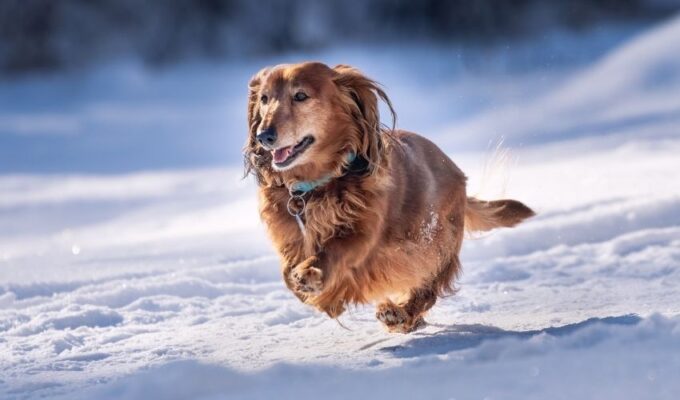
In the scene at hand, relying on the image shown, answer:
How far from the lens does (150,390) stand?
2520 mm

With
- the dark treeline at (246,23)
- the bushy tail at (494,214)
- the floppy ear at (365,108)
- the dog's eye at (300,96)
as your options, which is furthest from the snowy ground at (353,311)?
the dark treeline at (246,23)

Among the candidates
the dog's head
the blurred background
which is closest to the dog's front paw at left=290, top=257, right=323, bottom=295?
the dog's head

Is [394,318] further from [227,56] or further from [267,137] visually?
[227,56]

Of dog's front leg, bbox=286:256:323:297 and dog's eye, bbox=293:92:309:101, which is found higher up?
dog's eye, bbox=293:92:309:101

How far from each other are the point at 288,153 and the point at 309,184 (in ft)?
0.59

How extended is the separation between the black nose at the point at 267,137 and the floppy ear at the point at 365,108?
338 millimetres

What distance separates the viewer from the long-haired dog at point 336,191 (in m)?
3.12

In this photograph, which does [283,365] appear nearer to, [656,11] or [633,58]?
[633,58]

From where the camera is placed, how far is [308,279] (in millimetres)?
3061

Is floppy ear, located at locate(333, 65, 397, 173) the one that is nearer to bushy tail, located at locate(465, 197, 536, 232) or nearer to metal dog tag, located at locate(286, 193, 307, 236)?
metal dog tag, located at locate(286, 193, 307, 236)

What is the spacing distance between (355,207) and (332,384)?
0.84 metres

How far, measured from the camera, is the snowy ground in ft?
8.34

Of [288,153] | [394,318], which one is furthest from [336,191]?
[394,318]

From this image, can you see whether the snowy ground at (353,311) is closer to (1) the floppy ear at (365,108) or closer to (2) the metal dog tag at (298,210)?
(2) the metal dog tag at (298,210)
